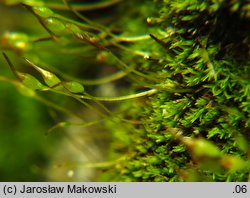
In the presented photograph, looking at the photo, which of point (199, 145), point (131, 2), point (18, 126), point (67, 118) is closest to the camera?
point (199, 145)

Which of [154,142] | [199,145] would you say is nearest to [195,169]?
[154,142]

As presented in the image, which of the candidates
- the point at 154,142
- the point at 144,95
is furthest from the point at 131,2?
the point at 154,142

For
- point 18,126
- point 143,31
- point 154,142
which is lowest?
point 154,142

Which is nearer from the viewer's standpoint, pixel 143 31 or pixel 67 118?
pixel 143 31

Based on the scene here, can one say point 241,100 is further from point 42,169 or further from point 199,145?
point 42,169

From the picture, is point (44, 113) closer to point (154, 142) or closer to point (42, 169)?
point (42, 169)

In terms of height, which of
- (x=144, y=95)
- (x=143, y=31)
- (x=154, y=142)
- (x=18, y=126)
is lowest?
(x=154, y=142)

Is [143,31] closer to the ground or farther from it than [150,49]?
farther from it
